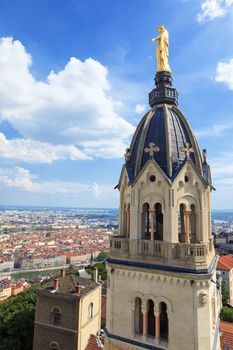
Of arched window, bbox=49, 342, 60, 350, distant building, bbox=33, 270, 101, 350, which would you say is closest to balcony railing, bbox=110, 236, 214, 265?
distant building, bbox=33, 270, 101, 350

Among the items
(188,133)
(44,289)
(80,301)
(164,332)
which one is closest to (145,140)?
(188,133)

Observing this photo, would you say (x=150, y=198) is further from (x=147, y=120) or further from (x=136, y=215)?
(x=147, y=120)

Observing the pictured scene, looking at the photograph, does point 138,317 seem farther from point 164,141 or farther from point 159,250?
point 164,141

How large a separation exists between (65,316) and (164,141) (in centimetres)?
2905

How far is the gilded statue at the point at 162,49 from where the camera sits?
18.7m

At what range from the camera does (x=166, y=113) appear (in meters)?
17.4

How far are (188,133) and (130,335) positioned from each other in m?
12.2

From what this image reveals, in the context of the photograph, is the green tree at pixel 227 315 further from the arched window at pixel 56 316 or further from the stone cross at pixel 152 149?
the stone cross at pixel 152 149

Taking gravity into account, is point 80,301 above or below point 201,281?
below

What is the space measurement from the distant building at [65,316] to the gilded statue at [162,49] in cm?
2857

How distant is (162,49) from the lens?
18.8m

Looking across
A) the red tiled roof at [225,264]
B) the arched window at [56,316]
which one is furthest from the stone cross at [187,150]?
the red tiled roof at [225,264]

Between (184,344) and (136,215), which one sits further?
(136,215)

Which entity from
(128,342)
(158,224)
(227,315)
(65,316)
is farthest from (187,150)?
(227,315)
